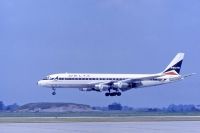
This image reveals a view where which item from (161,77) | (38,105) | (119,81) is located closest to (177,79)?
(161,77)

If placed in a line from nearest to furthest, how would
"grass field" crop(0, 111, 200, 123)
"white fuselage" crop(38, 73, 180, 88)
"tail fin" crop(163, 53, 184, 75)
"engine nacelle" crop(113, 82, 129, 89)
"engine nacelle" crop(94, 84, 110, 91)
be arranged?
"grass field" crop(0, 111, 200, 123) → "engine nacelle" crop(94, 84, 110, 91) → "engine nacelle" crop(113, 82, 129, 89) → "white fuselage" crop(38, 73, 180, 88) → "tail fin" crop(163, 53, 184, 75)

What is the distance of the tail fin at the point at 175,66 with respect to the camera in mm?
115250

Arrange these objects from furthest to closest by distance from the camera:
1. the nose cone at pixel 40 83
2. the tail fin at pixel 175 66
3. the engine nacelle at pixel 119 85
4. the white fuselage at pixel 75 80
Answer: the tail fin at pixel 175 66, the nose cone at pixel 40 83, the white fuselage at pixel 75 80, the engine nacelle at pixel 119 85

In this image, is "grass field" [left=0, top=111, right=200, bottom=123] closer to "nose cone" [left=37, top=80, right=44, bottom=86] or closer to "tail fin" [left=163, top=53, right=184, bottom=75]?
"nose cone" [left=37, top=80, right=44, bottom=86]

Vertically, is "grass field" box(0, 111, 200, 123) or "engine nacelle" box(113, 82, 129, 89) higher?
"engine nacelle" box(113, 82, 129, 89)

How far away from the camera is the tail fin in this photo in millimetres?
115250
